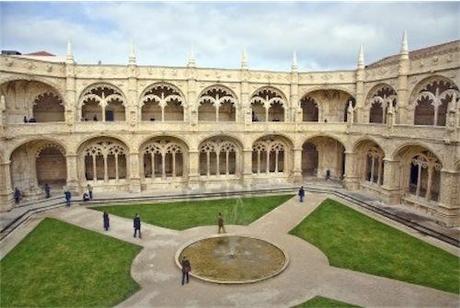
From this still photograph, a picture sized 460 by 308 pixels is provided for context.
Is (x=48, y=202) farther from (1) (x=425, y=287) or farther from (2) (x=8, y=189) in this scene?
(1) (x=425, y=287)

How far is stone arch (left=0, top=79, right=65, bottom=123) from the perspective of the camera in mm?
27922

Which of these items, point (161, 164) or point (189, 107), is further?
point (161, 164)

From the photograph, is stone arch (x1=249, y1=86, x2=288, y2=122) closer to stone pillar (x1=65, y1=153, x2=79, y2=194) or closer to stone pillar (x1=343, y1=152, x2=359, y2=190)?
stone pillar (x1=343, y1=152, x2=359, y2=190)

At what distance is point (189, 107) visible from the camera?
3219 cm

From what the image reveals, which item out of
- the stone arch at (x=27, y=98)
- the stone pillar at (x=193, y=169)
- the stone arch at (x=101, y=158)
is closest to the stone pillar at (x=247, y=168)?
Answer: the stone pillar at (x=193, y=169)

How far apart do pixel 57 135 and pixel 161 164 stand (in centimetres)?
975

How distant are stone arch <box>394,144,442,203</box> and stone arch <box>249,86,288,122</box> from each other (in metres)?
12.2

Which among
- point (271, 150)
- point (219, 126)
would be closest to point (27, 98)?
point (219, 126)

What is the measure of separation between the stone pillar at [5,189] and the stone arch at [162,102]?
1159 centimetres

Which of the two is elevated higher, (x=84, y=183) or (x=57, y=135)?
(x=57, y=135)

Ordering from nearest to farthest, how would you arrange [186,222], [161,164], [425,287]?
[425,287]
[186,222]
[161,164]

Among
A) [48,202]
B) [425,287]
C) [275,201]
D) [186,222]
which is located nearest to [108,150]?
[48,202]

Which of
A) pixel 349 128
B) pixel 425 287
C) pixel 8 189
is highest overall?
pixel 349 128

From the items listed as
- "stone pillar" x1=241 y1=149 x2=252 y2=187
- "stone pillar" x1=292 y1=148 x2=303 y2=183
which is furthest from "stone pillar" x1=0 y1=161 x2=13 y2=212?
"stone pillar" x1=292 y1=148 x2=303 y2=183
